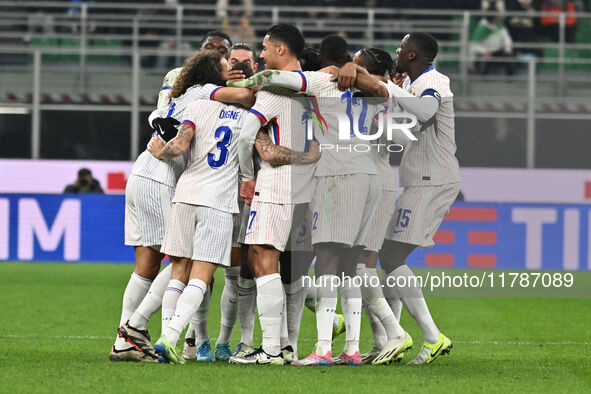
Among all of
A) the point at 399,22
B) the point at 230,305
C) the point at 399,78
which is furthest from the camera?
the point at 399,22

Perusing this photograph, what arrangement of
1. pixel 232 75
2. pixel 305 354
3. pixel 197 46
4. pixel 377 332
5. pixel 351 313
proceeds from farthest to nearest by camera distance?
1. pixel 197 46
2. pixel 305 354
3. pixel 377 332
4. pixel 232 75
5. pixel 351 313

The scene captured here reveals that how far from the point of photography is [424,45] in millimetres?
6566

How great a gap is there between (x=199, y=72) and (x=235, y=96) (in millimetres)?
344

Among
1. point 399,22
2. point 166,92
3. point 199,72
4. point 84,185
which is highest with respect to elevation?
point 399,22

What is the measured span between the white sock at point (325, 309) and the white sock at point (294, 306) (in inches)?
15.1

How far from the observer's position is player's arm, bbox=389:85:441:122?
20.5 feet

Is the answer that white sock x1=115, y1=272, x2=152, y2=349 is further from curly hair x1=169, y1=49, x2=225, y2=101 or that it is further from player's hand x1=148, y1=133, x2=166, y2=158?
curly hair x1=169, y1=49, x2=225, y2=101

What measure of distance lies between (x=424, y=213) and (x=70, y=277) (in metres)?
7.27

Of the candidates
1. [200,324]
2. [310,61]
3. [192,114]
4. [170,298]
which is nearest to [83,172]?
[310,61]

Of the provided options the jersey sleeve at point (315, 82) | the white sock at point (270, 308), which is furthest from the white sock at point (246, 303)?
the jersey sleeve at point (315, 82)

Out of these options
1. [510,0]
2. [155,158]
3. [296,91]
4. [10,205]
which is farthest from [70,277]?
[510,0]

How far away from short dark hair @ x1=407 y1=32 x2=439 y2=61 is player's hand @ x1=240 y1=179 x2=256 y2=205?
1.40m

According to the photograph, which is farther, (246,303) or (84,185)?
(84,185)

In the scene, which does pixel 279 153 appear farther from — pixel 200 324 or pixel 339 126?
pixel 200 324
